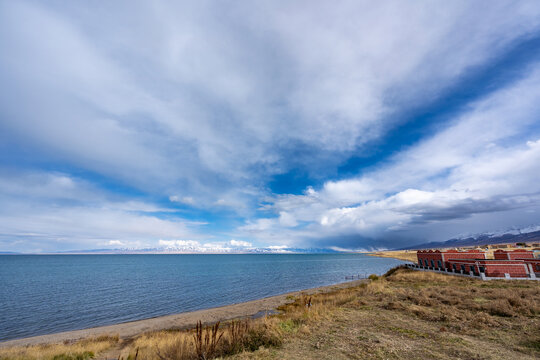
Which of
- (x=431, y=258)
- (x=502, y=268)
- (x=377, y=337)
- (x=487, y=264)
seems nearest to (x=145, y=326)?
(x=377, y=337)

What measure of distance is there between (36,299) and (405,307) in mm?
54208

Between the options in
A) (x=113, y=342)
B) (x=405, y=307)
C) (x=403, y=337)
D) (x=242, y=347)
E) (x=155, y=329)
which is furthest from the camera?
(x=155, y=329)

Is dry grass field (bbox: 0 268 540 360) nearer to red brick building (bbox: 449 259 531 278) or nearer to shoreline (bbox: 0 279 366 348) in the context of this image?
shoreline (bbox: 0 279 366 348)

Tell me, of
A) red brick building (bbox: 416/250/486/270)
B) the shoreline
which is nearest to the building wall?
red brick building (bbox: 416/250/486/270)

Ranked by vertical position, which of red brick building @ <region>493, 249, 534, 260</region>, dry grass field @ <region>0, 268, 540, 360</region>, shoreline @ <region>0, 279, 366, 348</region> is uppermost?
red brick building @ <region>493, 249, 534, 260</region>

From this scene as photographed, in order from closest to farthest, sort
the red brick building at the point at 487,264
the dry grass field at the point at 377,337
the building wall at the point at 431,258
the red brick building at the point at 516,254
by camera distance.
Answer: the dry grass field at the point at 377,337
the red brick building at the point at 487,264
the red brick building at the point at 516,254
the building wall at the point at 431,258

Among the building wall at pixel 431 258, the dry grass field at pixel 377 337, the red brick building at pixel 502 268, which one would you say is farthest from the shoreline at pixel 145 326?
the building wall at pixel 431 258

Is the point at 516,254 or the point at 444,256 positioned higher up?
the point at 516,254

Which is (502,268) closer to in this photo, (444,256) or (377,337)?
(444,256)

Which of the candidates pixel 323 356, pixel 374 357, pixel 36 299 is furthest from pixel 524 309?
pixel 36 299

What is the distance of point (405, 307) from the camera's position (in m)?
17.0

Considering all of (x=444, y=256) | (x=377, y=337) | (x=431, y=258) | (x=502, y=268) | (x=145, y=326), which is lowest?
(x=145, y=326)

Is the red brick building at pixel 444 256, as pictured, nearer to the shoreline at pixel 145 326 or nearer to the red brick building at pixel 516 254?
the red brick building at pixel 516 254

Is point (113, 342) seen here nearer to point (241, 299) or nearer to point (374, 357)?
point (374, 357)
